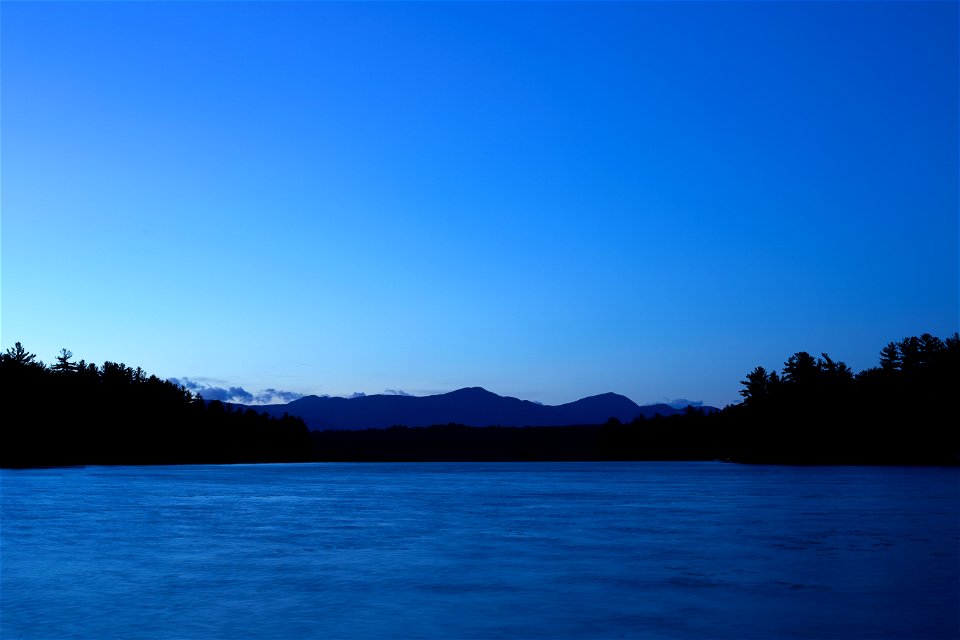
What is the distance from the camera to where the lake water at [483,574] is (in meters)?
20.7

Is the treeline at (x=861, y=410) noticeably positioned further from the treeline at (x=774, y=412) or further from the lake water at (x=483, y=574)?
the lake water at (x=483, y=574)

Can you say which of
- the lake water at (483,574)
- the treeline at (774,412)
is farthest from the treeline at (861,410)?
the lake water at (483,574)

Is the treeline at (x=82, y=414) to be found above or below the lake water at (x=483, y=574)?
above

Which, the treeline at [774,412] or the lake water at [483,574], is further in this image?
the treeline at [774,412]

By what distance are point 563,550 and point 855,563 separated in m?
10.7

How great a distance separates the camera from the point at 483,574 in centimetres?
2886

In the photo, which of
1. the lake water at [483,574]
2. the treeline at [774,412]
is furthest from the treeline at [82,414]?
the lake water at [483,574]

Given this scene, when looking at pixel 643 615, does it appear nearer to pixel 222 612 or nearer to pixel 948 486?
pixel 222 612

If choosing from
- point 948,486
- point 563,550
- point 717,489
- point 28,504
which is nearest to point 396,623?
point 563,550

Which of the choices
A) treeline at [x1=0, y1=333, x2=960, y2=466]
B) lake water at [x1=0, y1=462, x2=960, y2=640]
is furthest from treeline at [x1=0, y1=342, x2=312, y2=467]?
lake water at [x1=0, y1=462, x2=960, y2=640]

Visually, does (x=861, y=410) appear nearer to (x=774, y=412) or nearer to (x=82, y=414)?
(x=774, y=412)

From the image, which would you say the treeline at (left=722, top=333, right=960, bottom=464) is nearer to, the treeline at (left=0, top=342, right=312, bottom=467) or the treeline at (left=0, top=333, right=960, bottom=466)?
the treeline at (left=0, top=333, right=960, bottom=466)

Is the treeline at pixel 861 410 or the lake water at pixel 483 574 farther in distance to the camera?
the treeline at pixel 861 410

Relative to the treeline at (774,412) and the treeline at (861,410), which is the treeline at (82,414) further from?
the treeline at (861,410)
